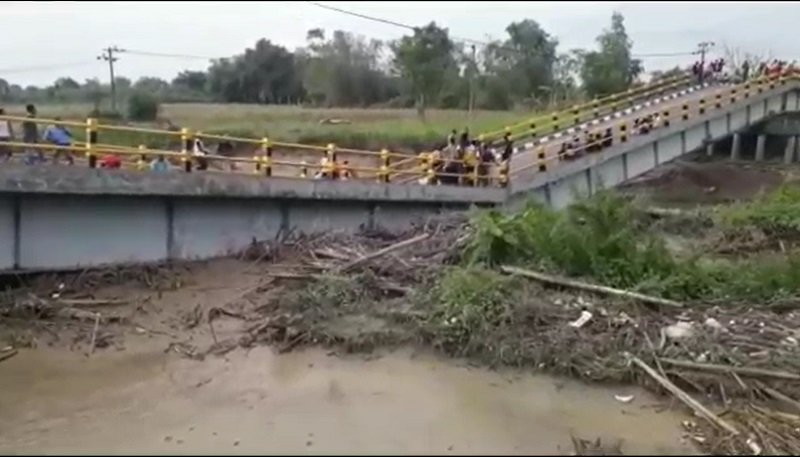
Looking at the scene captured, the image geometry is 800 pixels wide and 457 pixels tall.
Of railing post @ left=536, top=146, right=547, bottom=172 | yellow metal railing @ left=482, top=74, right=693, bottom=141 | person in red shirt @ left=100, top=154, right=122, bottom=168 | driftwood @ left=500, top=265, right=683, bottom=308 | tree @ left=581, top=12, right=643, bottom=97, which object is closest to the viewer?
driftwood @ left=500, top=265, right=683, bottom=308

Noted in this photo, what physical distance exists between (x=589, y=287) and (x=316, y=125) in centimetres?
2363

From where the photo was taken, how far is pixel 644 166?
2744 cm

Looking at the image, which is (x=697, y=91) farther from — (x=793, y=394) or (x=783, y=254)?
(x=793, y=394)

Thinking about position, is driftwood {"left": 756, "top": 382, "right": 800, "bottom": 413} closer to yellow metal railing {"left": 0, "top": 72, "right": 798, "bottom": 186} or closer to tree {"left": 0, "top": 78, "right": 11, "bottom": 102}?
yellow metal railing {"left": 0, "top": 72, "right": 798, "bottom": 186}

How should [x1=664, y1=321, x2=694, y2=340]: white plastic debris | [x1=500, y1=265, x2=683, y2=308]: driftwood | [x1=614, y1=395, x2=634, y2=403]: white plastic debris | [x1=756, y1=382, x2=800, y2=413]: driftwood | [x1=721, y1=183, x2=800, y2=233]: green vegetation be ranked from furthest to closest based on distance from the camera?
[x1=721, y1=183, x2=800, y2=233]: green vegetation
[x1=500, y1=265, x2=683, y2=308]: driftwood
[x1=664, y1=321, x2=694, y2=340]: white plastic debris
[x1=614, y1=395, x2=634, y2=403]: white plastic debris
[x1=756, y1=382, x2=800, y2=413]: driftwood

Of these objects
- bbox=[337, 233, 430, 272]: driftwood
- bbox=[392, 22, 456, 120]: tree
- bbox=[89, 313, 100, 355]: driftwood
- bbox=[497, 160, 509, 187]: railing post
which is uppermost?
bbox=[392, 22, 456, 120]: tree

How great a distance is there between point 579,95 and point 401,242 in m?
34.8

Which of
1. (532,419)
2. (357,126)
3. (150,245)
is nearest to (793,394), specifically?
(532,419)

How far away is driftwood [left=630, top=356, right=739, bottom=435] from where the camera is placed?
29.9 ft

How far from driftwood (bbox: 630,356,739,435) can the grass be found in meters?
23.5

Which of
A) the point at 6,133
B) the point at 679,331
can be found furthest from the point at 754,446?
the point at 6,133

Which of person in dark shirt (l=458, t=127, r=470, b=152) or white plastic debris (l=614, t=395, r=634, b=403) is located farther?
person in dark shirt (l=458, t=127, r=470, b=152)

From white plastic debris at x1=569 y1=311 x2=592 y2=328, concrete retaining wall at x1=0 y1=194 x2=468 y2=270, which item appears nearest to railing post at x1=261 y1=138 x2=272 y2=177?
concrete retaining wall at x1=0 y1=194 x2=468 y2=270

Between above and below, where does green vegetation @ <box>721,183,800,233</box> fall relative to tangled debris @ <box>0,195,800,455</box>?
above
